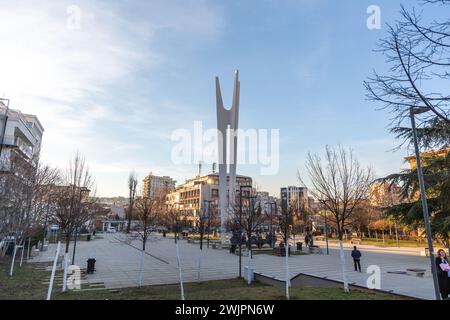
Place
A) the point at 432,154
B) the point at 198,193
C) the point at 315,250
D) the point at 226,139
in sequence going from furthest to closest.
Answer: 1. the point at 198,193
2. the point at 226,139
3. the point at 315,250
4. the point at 432,154

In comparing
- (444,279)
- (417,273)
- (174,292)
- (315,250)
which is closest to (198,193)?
(315,250)

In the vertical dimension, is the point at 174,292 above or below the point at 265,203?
below

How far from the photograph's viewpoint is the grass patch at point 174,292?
10.2 metres

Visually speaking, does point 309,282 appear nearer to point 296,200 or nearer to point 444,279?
point 444,279

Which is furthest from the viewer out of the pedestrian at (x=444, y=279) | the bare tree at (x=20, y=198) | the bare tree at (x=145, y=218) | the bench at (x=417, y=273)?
the bare tree at (x=20, y=198)

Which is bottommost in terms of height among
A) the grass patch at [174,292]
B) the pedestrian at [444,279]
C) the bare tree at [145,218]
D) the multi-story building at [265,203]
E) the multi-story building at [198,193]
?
the grass patch at [174,292]

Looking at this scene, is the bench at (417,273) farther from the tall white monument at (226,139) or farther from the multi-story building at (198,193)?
the multi-story building at (198,193)

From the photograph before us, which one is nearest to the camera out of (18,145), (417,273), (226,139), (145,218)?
(417,273)

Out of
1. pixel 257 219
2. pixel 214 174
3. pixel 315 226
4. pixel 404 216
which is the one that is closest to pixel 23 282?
pixel 257 219

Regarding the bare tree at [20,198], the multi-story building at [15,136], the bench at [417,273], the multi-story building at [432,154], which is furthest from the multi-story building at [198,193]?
the bench at [417,273]

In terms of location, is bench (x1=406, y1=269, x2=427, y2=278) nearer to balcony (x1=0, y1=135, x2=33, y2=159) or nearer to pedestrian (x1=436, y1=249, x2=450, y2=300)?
pedestrian (x1=436, y1=249, x2=450, y2=300)

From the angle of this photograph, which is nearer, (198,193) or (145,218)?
(145,218)

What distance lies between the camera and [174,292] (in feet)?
42.3
